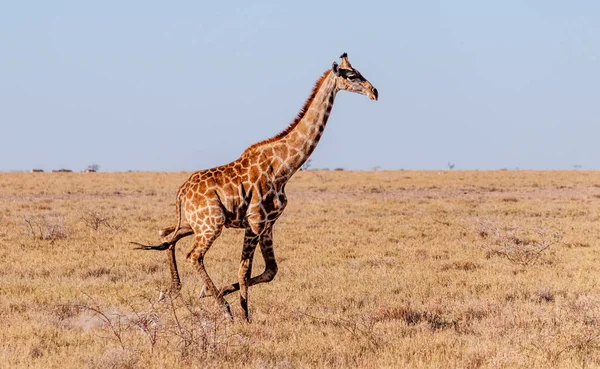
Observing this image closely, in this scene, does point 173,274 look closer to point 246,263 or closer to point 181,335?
point 246,263

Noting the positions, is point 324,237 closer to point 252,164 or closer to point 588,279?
point 588,279

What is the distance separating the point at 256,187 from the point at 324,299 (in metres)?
2.48

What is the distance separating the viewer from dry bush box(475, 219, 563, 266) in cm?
1468

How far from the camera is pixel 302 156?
9.41 meters

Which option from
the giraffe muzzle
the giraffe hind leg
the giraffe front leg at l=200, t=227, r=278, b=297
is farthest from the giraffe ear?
the giraffe hind leg

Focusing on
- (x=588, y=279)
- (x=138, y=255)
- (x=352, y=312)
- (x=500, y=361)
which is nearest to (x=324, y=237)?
(x=138, y=255)

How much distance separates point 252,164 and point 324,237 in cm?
933

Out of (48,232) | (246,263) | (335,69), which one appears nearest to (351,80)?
(335,69)

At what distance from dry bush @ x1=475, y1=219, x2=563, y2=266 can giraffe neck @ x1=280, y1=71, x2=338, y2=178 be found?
6.50 m

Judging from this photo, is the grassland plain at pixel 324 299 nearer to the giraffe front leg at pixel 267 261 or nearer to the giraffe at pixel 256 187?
the giraffe front leg at pixel 267 261

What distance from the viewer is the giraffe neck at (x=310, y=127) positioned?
30.9 ft

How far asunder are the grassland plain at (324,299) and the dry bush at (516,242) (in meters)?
0.06

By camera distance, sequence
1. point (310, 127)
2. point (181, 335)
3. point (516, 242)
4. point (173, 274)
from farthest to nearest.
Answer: point (516, 242), point (173, 274), point (310, 127), point (181, 335)

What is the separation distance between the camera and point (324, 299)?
1095 cm
